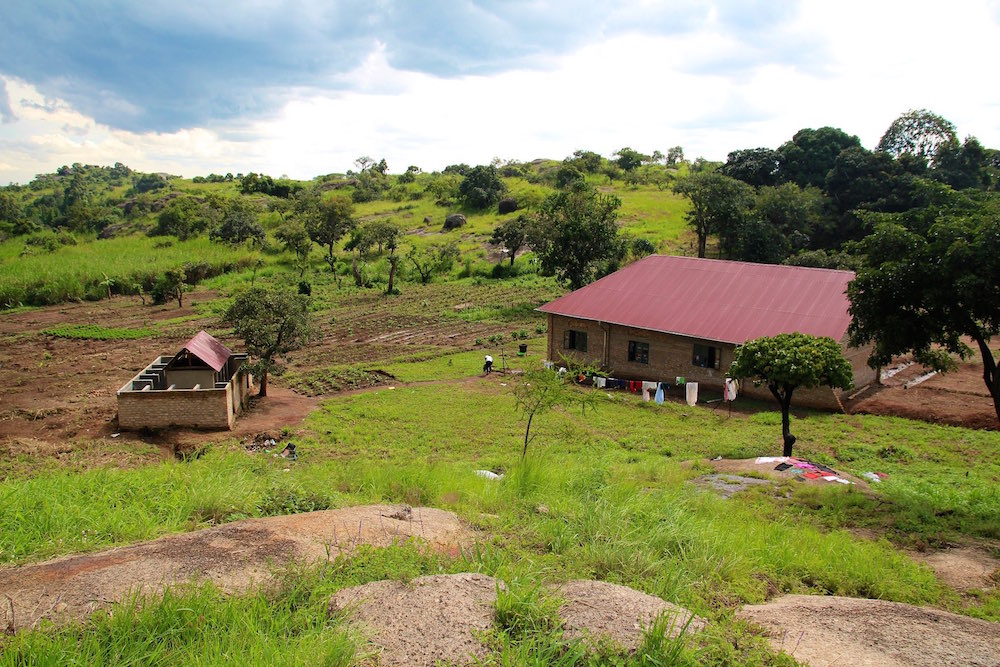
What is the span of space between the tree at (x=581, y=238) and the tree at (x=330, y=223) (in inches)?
707

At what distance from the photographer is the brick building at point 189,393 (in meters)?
19.9

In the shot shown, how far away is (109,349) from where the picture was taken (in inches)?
1247

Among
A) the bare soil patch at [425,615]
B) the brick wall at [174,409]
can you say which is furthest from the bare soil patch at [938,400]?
the brick wall at [174,409]

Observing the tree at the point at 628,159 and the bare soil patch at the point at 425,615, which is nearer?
the bare soil patch at the point at 425,615

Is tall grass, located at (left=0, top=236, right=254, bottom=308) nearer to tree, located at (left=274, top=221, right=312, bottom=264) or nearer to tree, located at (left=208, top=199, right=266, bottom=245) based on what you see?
tree, located at (left=208, top=199, right=266, bottom=245)

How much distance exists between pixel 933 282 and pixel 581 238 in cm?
2560

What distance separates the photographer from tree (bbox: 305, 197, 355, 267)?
165ft

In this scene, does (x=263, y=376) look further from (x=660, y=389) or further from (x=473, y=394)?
(x=660, y=389)

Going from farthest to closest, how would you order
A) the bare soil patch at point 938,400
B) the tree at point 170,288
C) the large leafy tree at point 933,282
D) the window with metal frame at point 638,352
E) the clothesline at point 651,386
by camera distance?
1. the tree at point 170,288
2. the window with metal frame at point 638,352
3. the clothesline at point 651,386
4. the bare soil patch at point 938,400
5. the large leafy tree at point 933,282

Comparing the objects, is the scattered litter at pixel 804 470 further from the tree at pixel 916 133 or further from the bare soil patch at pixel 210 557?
the tree at pixel 916 133

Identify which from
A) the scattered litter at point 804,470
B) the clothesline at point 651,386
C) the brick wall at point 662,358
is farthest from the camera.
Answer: the brick wall at point 662,358

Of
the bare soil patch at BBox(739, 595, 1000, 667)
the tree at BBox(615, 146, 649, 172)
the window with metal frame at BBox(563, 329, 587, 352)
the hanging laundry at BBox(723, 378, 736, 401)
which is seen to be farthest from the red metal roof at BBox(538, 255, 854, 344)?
the tree at BBox(615, 146, 649, 172)

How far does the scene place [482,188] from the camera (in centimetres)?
7212

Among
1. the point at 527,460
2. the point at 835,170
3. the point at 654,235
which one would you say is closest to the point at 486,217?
the point at 654,235
